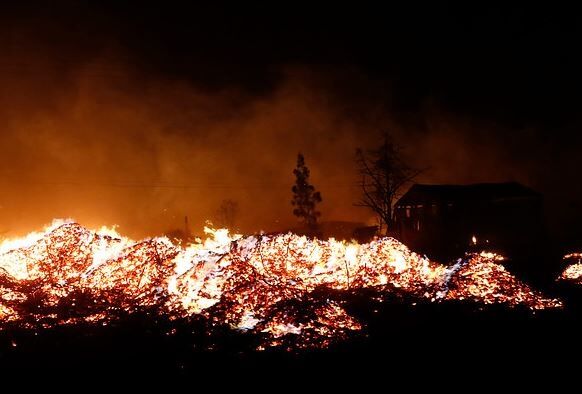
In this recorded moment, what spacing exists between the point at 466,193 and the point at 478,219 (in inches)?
88.2

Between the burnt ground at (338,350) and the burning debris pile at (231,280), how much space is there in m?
0.44

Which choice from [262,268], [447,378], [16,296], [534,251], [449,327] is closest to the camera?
[447,378]

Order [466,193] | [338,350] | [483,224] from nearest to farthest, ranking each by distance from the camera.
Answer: [338,350] → [483,224] → [466,193]

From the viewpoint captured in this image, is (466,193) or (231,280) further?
(466,193)

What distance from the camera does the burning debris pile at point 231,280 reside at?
8.46 m

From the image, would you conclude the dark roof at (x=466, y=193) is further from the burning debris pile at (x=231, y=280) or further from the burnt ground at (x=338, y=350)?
the burnt ground at (x=338, y=350)

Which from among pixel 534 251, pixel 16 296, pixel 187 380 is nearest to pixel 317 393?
pixel 187 380

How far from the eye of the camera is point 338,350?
7191mm

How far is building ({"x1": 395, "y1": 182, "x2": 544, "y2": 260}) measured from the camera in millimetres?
27766

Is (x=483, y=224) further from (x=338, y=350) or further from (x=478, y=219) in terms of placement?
(x=338, y=350)

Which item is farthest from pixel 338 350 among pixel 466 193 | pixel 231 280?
pixel 466 193

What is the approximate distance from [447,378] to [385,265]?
4.89m

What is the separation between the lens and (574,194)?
111 feet

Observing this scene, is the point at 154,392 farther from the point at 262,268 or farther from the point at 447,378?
the point at 262,268
